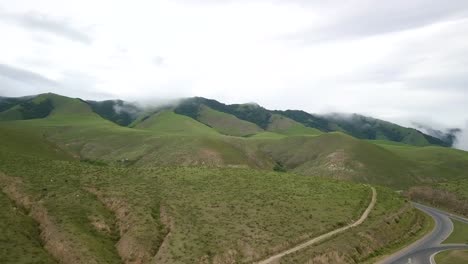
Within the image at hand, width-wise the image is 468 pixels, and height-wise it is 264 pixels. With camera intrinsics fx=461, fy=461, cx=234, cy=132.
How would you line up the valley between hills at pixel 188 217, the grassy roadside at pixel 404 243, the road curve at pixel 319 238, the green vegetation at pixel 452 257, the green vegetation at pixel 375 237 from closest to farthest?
the valley between hills at pixel 188 217
the road curve at pixel 319 238
the green vegetation at pixel 375 237
the green vegetation at pixel 452 257
the grassy roadside at pixel 404 243

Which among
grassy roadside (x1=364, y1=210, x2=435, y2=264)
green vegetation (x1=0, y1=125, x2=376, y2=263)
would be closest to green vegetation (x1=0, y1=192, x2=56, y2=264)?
green vegetation (x1=0, y1=125, x2=376, y2=263)

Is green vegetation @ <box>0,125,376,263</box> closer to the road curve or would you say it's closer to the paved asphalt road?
the road curve

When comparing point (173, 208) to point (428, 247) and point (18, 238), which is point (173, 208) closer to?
point (18, 238)

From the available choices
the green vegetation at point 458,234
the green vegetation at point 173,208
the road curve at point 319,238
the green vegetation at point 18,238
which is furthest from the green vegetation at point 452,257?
the green vegetation at point 18,238

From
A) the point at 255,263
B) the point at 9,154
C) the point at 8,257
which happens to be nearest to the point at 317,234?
the point at 255,263

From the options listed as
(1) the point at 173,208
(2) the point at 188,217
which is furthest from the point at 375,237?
(1) the point at 173,208

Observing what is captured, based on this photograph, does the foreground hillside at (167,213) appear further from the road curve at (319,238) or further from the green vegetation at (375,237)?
the road curve at (319,238)

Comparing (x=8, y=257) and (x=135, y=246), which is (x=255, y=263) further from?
(x=8, y=257)
